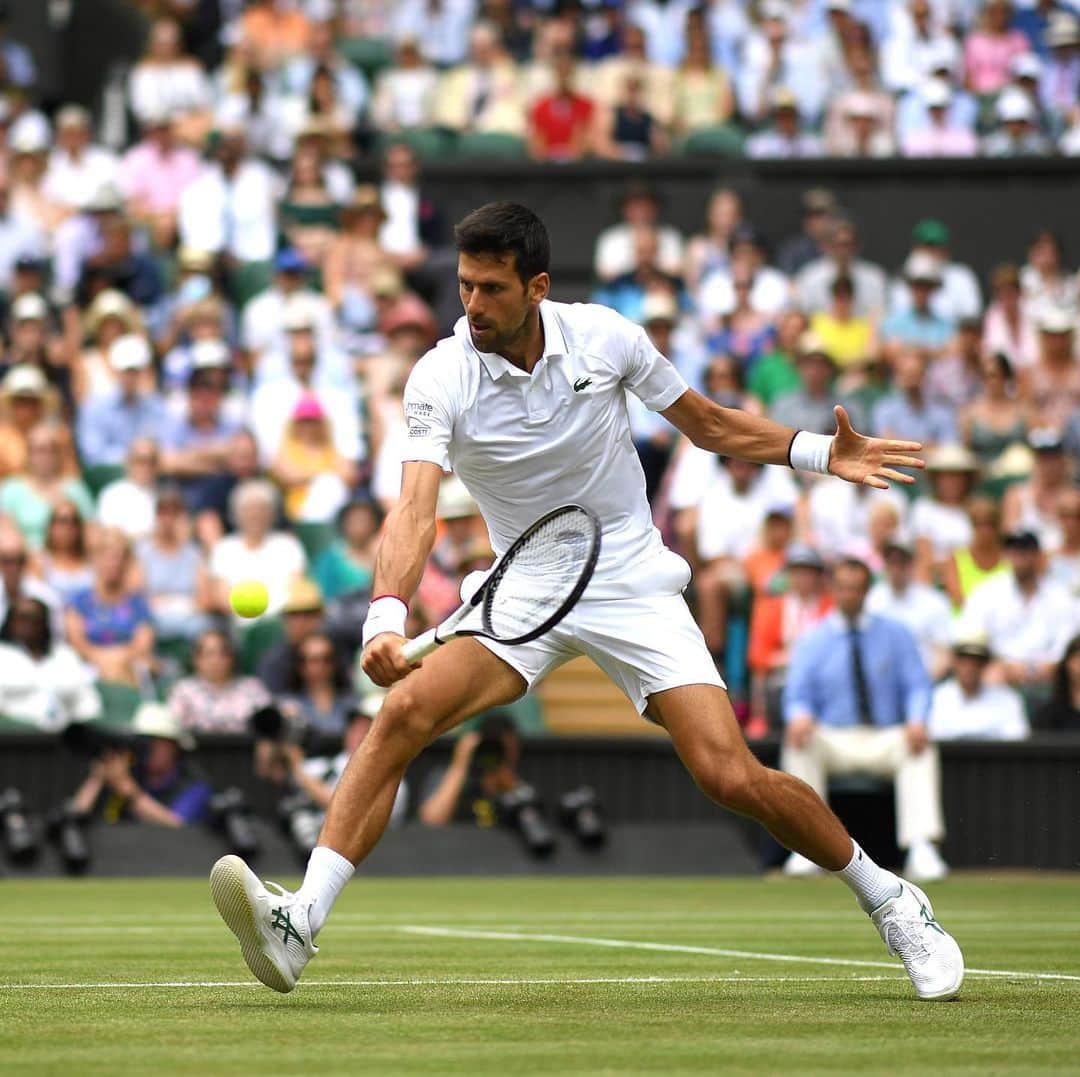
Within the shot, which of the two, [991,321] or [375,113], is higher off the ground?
[375,113]

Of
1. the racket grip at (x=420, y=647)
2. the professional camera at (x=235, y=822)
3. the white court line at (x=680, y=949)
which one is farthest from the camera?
the professional camera at (x=235, y=822)

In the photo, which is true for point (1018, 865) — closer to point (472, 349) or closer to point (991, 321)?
point (991, 321)

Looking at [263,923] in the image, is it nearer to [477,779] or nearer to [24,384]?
[477,779]

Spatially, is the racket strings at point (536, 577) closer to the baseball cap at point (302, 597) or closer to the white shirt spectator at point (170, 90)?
the baseball cap at point (302, 597)

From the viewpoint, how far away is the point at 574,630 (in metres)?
6.70

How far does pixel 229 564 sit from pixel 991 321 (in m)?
5.93

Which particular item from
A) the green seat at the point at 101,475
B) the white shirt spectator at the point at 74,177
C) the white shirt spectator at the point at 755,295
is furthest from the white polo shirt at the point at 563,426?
the white shirt spectator at the point at 74,177

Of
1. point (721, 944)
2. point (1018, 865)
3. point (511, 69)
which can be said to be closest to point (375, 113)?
point (511, 69)

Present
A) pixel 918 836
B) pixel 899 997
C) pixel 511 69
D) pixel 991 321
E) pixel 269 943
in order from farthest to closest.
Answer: pixel 511 69 < pixel 991 321 < pixel 918 836 < pixel 899 997 < pixel 269 943

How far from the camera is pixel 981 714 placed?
571 inches

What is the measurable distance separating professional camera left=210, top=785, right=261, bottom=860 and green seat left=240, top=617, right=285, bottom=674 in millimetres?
1380

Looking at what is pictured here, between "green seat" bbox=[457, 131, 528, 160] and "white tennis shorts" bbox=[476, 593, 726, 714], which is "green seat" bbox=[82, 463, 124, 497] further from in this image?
"white tennis shorts" bbox=[476, 593, 726, 714]

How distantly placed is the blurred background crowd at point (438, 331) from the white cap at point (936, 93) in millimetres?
26

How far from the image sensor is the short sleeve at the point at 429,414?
6359 mm
